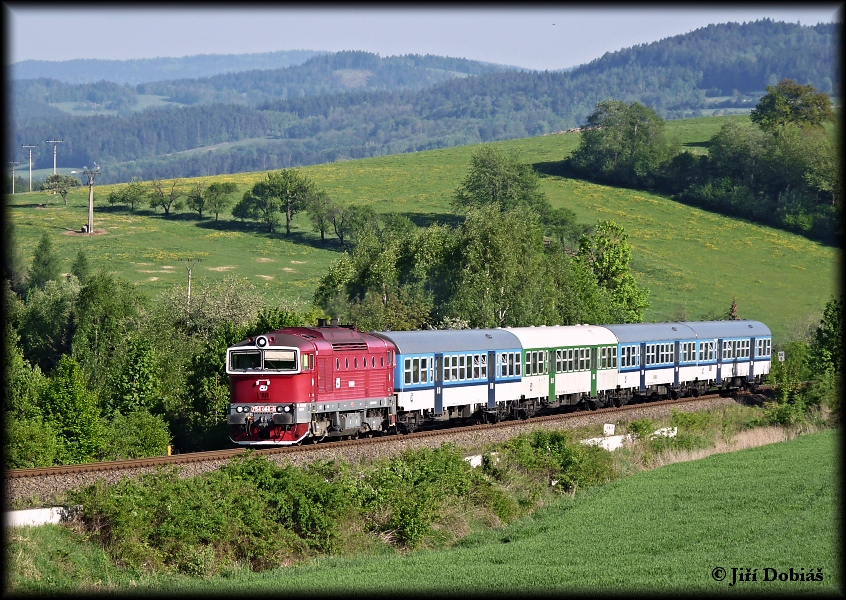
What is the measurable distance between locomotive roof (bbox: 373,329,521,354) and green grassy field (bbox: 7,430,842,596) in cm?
723

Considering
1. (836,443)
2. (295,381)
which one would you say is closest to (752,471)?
(836,443)

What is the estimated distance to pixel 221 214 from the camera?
495ft

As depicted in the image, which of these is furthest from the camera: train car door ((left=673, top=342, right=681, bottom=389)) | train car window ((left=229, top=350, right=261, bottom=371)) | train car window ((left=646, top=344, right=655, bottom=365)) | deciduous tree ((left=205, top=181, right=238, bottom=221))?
deciduous tree ((left=205, top=181, right=238, bottom=221))

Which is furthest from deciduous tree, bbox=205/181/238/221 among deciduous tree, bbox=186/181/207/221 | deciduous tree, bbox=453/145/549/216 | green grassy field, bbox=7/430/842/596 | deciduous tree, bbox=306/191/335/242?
green grassy field, bbox=7/430/842/596

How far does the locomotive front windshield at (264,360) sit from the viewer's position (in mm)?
33656

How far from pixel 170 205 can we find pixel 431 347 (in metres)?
119

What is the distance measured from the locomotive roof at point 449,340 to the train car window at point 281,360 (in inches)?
251

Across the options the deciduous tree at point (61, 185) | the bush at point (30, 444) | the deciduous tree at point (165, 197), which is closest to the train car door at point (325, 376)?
the bush at point (30, 444)

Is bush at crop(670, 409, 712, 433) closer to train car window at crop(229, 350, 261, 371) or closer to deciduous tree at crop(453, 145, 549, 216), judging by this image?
train car window at crop(229, 350, 261, 371)

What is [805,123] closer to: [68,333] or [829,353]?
[829,353]

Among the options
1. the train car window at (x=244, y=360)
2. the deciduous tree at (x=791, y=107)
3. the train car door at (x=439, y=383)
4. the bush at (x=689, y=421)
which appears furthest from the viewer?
the deciduous tree at (x=791, y=107)

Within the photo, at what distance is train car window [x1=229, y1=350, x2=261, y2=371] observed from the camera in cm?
3409

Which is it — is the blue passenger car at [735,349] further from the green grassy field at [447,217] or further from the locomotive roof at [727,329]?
the green grassy field at [447,217]

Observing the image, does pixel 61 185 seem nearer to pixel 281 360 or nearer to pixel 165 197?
pixel 165 197
